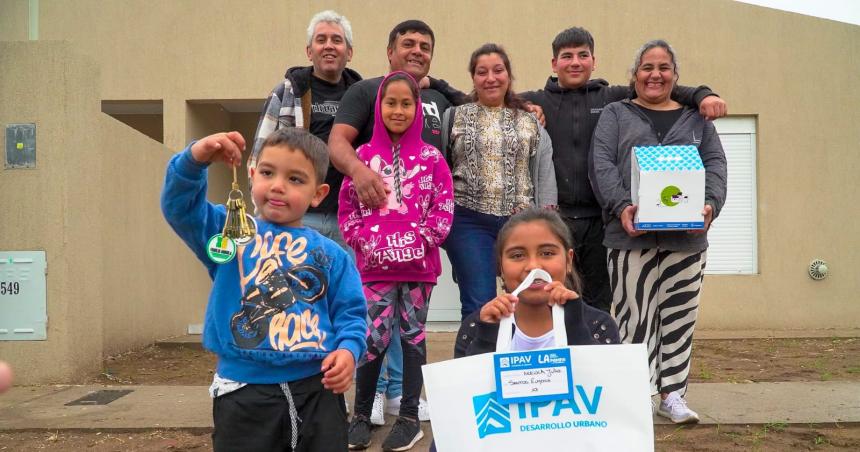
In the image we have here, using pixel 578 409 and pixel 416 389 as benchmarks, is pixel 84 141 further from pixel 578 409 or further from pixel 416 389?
pixel 578 409

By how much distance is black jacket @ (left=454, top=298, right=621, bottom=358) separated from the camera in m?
2.42

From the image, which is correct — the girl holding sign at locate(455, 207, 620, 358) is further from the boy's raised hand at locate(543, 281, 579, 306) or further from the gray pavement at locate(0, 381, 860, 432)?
the gray pavement at locate(0, 381, 860, 432)

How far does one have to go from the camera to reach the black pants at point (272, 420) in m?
2.14

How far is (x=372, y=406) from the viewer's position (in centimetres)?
360

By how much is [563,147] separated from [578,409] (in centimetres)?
223

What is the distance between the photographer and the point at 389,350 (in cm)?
395

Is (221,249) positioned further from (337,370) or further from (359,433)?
(359,433)

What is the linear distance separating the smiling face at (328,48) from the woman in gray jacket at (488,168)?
27.3 inches

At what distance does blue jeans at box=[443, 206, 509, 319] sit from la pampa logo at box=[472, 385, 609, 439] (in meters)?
1.48

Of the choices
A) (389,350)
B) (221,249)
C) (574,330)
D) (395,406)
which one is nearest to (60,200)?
(389,350)

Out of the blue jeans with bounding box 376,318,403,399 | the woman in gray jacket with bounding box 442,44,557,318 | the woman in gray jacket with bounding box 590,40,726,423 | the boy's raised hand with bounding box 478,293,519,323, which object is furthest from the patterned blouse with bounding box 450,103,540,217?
the boy's raised hand with bounding box 478,293,519,323


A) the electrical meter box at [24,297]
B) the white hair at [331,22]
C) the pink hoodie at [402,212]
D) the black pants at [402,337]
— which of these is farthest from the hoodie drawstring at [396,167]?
the electrical meter box at [24,297]

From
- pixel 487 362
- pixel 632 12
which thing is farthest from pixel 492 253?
pixel 632 12

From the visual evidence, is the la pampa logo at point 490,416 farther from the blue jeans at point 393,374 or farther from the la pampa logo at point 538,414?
the blue jeans at point 393,374
